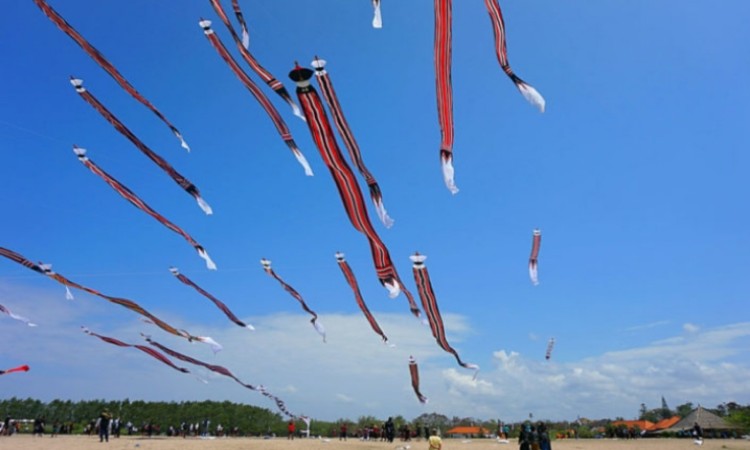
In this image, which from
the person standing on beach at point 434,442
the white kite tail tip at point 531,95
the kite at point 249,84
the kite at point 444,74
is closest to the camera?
the white kite tail tip at point 531,95

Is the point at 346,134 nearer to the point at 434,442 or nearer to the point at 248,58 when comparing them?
the point at 248,58

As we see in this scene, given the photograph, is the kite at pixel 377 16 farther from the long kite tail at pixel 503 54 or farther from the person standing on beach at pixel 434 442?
the person standing on beach at pixel 434 442

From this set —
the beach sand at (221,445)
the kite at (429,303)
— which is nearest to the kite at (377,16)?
the kite at (429,303)

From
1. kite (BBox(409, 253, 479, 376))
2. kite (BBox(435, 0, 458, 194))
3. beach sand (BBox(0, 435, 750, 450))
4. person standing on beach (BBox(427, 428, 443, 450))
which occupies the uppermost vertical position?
kite (BBox(435, 0, 458, 194))

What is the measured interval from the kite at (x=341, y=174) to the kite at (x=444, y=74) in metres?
1.79

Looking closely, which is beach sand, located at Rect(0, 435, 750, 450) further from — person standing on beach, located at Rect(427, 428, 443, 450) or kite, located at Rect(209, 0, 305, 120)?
kite, located at Rect(209, 0, 305, 120)

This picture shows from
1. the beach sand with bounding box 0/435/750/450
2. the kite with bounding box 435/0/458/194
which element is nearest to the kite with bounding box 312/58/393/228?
the kite with bounding box 435/0/458/194

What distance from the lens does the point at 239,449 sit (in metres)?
26.9

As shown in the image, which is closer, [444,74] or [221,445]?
[444,74]

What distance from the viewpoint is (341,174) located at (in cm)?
885

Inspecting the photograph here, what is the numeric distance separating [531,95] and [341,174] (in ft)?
11.9

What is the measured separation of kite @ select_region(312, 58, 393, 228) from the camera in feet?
24.9

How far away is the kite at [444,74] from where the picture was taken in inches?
290

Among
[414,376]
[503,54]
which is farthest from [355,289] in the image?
[503,54]
